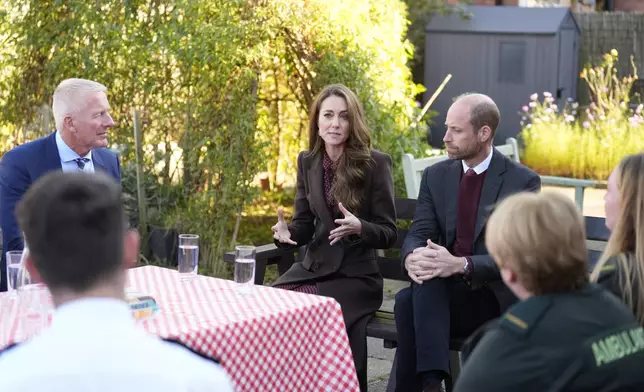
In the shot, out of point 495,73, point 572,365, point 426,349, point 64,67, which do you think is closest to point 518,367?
point 572,365

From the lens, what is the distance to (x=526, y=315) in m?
2.10

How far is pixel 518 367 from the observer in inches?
81.9

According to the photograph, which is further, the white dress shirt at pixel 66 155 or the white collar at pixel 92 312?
the white dress shirt at pixel 66 155

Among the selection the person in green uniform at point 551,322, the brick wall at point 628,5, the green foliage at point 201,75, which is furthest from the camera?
the brick wall at point 628,5

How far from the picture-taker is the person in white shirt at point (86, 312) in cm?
159

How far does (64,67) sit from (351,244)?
3.37 meters

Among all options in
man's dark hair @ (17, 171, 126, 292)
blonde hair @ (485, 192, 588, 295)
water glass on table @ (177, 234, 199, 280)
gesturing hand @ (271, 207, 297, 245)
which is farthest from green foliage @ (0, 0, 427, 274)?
man's dark hair @ (17, 171, 126, 292)

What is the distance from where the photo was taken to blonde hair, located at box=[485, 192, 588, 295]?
2137 mm

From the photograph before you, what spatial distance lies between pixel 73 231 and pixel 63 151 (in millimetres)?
2968

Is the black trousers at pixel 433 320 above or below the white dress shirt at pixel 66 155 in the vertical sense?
below

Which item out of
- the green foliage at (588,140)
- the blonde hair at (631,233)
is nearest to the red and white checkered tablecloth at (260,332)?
the blonde hair at (631,233)

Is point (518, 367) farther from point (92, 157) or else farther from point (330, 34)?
point (330, 34)

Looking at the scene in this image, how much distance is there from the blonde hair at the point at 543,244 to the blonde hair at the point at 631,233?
688 mm

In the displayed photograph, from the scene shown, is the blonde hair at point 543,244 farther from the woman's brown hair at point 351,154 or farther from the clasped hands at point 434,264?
the woman's brown hair at point 351,154
